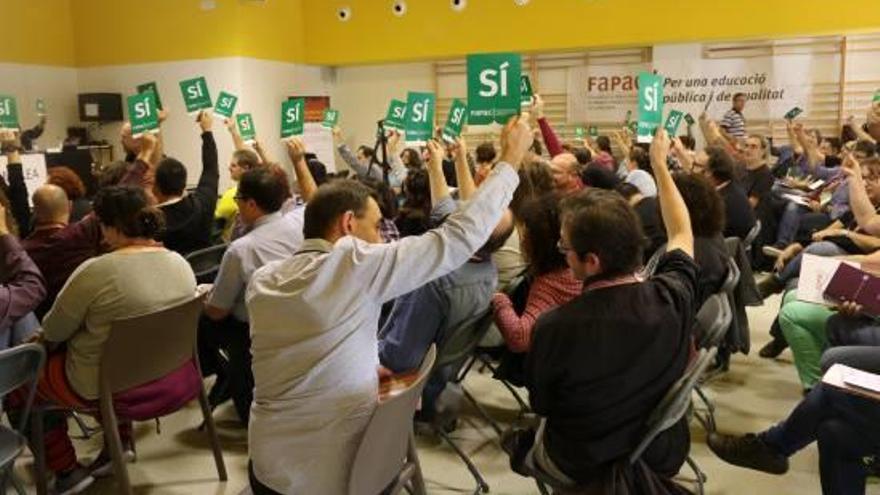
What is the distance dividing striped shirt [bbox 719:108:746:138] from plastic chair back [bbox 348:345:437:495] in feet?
26.8

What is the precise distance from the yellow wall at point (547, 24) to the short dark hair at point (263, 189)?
7616mm

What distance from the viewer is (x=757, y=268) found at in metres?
6.62

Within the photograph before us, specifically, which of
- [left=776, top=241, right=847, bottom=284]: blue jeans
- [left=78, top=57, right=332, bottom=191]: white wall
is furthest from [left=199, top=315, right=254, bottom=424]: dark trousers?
[left=78, top=57, right=332, bottom=191]: white wall

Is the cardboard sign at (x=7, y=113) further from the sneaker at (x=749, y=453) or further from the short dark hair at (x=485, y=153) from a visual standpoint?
the sneaker at (x=749, y=453)

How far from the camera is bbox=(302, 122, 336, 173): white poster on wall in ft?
34.5

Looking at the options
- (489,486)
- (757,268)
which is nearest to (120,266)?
(489,486)

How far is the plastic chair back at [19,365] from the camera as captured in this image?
200 centimetres

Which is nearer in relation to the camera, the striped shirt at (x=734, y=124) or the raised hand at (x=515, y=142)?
the raised hand at (x=515, y=142)

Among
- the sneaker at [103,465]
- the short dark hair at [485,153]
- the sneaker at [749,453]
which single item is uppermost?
the short dark hair at [485,153]

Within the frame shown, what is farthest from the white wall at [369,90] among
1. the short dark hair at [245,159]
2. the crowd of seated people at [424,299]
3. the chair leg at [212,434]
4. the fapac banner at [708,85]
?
the chair leg at [212,434]

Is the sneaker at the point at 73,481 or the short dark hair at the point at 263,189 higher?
the short dark hair at the point at 263,189

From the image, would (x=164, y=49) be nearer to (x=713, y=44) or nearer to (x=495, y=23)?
(x=495, y=23)

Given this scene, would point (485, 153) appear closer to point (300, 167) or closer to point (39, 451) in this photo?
point (300, 167)

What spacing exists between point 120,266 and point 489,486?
1.62 meters
